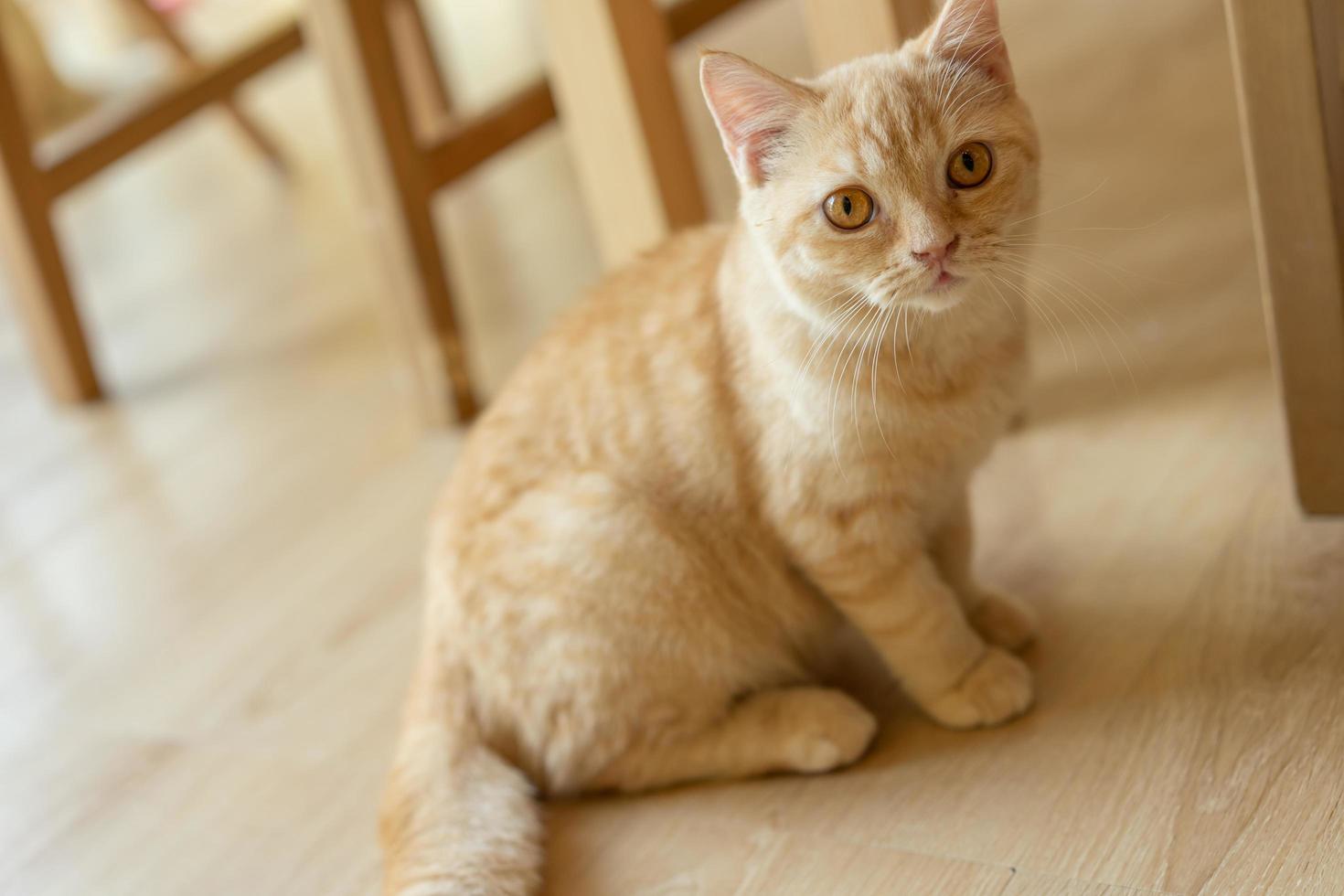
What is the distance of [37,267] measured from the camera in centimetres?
269

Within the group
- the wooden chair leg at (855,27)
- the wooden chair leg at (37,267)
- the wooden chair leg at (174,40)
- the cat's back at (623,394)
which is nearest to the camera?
the cat's back at (623,394)

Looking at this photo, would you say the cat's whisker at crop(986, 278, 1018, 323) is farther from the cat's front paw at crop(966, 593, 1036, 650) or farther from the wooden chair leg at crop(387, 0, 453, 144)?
the wooden chair leg at crop(387, 0, 453, 144)

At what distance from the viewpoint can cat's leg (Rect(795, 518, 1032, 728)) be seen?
4.12ft

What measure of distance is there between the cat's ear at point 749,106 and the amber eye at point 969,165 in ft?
0.47

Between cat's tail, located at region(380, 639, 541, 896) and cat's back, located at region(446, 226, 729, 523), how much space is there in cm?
21

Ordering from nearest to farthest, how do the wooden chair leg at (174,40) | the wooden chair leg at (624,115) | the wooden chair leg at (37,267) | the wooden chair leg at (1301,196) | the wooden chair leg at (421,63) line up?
the wooden chair leg at (1301,196) → the wooden chair leg at (624,115) → the wooden chair leg at (37,267) → the wooden chair leg at (421,63) → the wooden chair leg at (174,40)

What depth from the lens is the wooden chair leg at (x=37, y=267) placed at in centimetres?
262

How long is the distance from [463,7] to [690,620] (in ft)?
13.0

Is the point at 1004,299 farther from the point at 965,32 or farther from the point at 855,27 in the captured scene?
the point at 855,27

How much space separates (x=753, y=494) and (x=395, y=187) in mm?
1097

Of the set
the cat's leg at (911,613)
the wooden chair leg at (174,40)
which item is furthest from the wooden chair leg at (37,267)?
the cat's leg at (911,613)

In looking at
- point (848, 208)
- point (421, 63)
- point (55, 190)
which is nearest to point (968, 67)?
point (848, 208)

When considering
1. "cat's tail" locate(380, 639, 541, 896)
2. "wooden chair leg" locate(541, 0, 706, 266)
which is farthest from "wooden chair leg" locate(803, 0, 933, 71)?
"cat's tail" locate(380, 639, 541, 896)

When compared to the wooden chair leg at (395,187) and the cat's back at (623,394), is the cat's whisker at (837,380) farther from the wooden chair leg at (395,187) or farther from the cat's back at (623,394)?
the wooden chair leg at (395,187)
